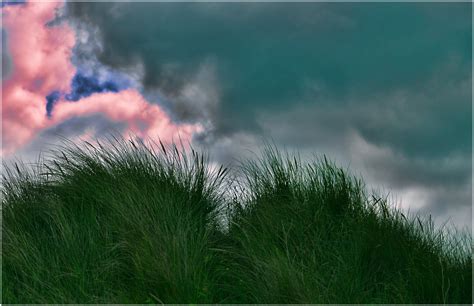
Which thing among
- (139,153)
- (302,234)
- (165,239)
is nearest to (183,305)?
(165,239)

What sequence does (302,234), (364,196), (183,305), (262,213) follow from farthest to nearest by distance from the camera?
(364,196) → (262,213) → (302,234) → (183,305)

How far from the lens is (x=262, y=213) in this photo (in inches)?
270

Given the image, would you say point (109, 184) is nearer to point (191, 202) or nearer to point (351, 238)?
point (191, 202)

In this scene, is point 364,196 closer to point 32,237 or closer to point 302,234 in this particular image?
point 302,234

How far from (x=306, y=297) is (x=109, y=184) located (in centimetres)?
271

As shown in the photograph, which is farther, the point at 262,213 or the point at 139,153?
the point at 139,153

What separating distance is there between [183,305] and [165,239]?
746mm

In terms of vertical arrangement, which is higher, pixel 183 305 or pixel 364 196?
pixel 364 196

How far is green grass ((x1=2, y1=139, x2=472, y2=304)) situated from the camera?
18.7 ft

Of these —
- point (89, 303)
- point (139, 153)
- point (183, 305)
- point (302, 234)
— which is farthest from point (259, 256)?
point (139, 153)

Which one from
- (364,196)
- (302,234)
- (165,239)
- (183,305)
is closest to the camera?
(183,305)

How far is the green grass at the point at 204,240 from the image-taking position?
5.69 meters

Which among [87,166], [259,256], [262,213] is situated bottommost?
[259,256]

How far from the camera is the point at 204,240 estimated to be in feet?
20.8
